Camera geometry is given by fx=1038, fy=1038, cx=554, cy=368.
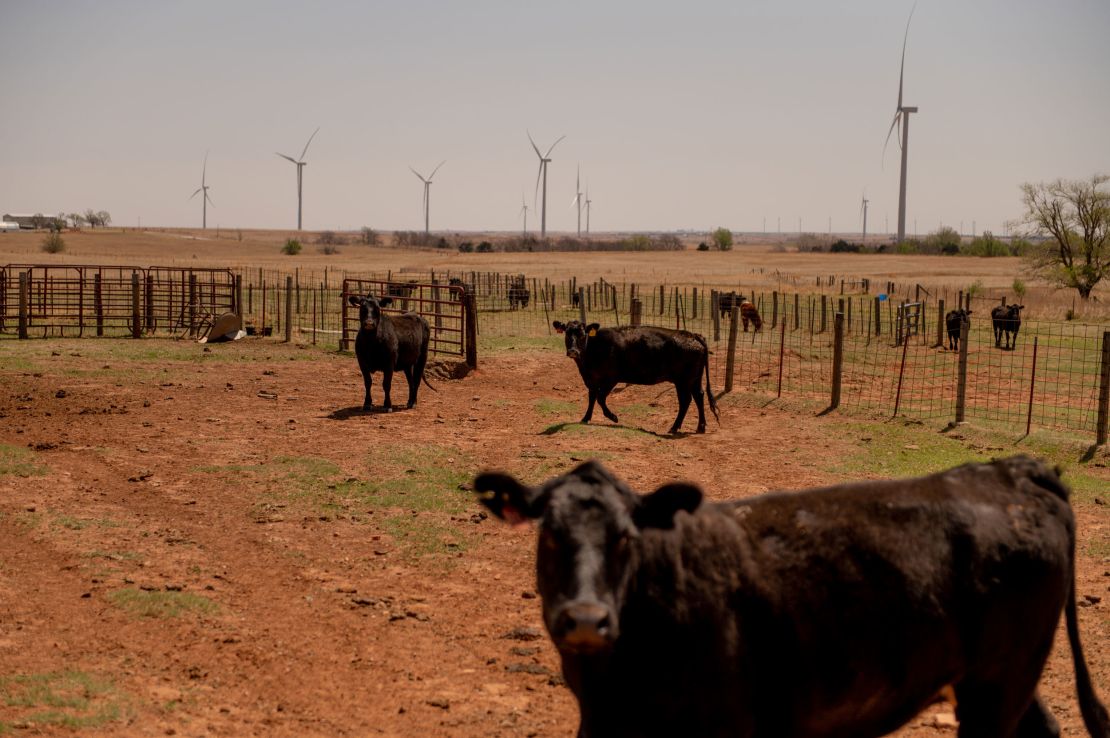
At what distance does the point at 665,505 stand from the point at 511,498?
63cm

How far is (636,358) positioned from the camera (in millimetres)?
17047

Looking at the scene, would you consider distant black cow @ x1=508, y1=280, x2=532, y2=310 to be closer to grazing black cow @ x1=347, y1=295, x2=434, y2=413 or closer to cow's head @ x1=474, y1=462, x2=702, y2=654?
grazing black cow @ x1=347, y1=295, x2=434, y2=413

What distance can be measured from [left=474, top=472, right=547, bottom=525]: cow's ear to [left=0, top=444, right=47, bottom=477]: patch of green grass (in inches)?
369

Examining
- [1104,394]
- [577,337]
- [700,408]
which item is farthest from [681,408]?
[1104,394]

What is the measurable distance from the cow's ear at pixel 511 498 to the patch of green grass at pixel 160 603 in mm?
4524

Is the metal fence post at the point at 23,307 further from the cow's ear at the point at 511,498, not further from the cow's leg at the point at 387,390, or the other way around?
the cow's ear at the point at 511,498

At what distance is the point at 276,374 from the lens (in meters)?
21.4

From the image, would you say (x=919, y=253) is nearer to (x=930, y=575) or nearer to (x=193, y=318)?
(x=193, y=318)

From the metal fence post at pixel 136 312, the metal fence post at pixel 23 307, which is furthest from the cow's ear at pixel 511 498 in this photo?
the metal fence post at pixel 136 312

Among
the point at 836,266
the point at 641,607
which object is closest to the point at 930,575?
the point at 641,607

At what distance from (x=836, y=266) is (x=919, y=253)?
1212 inches

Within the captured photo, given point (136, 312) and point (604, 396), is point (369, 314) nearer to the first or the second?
point (604, 396)

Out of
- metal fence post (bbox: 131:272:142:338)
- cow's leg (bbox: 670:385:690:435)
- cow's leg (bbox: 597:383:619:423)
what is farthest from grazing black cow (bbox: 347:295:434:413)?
metal fence post (bbox: 131:272:142:338)

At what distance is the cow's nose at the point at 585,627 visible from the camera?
12.0 feet
